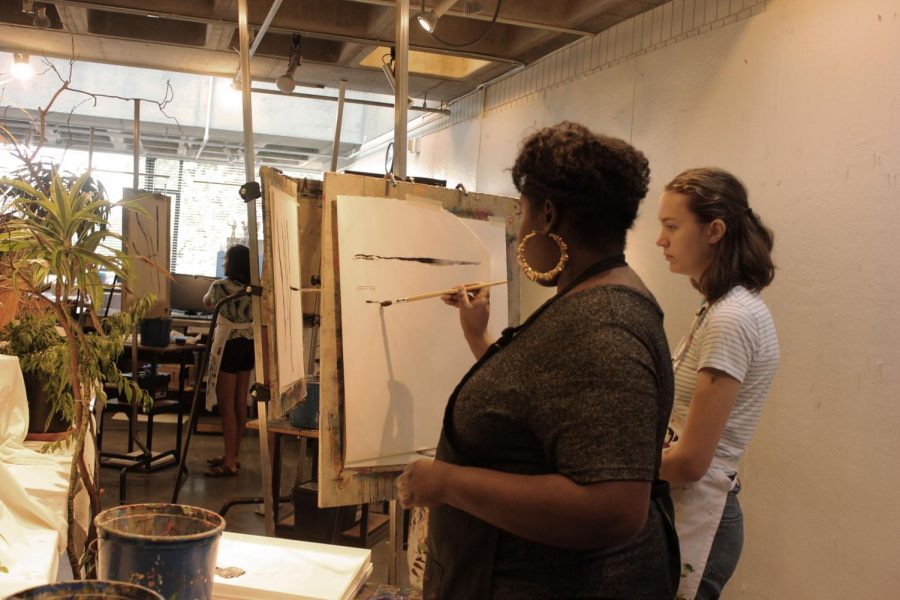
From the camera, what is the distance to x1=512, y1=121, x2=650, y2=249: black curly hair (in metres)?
1.08

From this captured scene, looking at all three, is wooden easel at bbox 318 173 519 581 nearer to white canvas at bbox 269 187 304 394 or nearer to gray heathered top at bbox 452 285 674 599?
white canvas at bbox 269 187 304 394

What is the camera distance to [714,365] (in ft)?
5.17

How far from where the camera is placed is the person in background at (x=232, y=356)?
5.08 metres

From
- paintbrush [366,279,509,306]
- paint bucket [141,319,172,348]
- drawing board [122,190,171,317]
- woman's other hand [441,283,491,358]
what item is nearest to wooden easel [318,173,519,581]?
paintbrush [366,279,509,306]

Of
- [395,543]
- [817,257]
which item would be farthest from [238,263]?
[817,257]

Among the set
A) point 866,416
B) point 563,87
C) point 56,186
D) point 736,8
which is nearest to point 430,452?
point 56,186

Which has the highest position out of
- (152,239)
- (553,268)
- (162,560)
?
(152,239)

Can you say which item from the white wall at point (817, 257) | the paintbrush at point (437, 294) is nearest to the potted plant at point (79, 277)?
the paintbrush at point (437, 294)

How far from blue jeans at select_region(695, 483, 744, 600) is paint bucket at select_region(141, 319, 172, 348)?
436cm

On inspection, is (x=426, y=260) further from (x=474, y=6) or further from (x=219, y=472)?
(x=219, y=472)

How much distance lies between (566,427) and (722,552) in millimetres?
967

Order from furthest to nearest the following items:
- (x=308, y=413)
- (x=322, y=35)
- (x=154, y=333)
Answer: (x=154, y=333), (x=322, y=35), (x=308, y=413)

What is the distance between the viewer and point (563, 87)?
4590 millimetres

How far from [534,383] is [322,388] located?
1.01 meters
